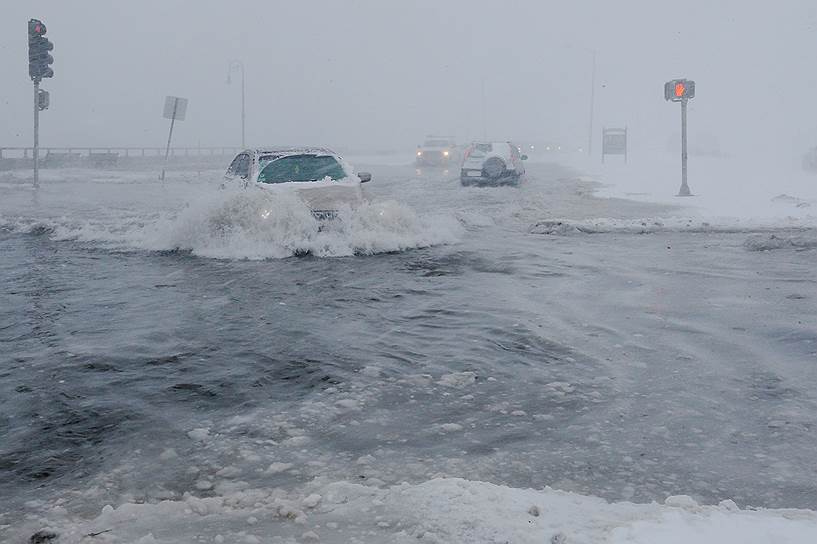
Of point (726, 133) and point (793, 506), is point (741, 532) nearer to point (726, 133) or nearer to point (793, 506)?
point (793, 506)

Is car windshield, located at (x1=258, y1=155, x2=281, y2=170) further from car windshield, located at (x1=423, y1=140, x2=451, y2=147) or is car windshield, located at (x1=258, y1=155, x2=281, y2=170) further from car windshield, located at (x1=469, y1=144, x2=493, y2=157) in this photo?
car windshield, located at (x1=423, y1=140, x2=451, y2=147)

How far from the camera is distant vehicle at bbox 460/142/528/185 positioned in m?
27.2

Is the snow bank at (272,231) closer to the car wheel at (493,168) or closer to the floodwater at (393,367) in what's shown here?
the floodwater at (393,367)

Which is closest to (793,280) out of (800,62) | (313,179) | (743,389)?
(743,389)

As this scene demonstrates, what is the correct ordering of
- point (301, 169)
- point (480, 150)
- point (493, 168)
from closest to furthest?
point (301, 169) → point (493, 168) → point (480, 150)

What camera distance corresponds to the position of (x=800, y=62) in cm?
12406

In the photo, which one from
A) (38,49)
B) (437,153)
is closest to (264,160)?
(38,49)

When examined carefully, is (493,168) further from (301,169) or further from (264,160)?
(264,160)

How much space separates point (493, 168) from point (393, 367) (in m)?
21.9

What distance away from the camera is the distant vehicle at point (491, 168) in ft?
89.3

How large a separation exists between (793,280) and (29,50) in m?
22.1

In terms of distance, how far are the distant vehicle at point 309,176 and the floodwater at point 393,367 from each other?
0.39 metres

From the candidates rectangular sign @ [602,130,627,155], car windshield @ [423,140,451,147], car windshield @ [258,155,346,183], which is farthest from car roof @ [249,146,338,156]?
car windshield @ [423,140,451,147]

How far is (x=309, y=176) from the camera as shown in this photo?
12.6 meters
